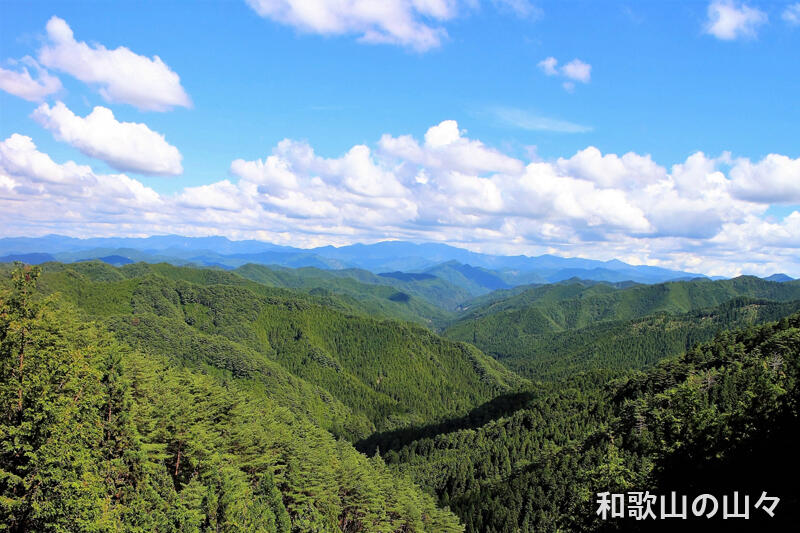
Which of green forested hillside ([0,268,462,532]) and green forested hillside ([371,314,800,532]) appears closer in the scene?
green forested hillside ([0,268,462,532])

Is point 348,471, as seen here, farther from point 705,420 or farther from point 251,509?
point 705,420

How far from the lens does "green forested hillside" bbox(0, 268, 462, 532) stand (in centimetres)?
2506

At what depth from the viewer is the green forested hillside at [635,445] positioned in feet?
135

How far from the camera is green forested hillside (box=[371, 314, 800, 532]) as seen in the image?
41.1m

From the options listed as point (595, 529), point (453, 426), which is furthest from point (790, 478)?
point (453, 426)

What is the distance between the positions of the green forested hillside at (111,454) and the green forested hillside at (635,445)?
114 feet

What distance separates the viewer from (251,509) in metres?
34.4

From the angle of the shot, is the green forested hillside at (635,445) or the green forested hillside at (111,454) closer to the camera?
the green forested hillside at (111,454)

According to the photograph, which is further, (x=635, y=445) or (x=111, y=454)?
(x=635, y=445)

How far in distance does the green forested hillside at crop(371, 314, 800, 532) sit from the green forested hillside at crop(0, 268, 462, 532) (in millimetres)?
34835

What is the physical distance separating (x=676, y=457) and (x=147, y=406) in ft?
186

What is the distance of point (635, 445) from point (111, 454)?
104 meters

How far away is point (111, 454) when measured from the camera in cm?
3203

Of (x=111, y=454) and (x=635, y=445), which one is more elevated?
(x=111, y=454)
